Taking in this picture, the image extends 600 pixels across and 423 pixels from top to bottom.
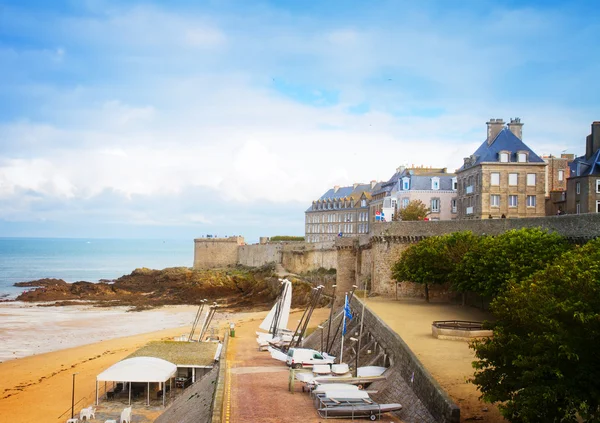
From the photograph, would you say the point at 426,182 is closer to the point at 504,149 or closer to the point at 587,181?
the point at 504,149

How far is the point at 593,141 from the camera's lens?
136ft

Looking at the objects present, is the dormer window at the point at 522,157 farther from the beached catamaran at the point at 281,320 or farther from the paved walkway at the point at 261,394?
the paved walkway at the point at 261,394

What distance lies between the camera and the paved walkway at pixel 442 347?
47.4 ft

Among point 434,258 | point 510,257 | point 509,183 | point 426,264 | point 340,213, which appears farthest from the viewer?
point 340,213

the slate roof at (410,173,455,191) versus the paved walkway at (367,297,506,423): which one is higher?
the slate roof at (410,173,455,191)

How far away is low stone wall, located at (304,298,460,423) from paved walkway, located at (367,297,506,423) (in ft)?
1.87

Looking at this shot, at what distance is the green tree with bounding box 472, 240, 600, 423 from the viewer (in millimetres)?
11160

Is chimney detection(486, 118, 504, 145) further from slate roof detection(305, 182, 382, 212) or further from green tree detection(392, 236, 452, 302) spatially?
slate roof detection(305, 182, 382, 212)

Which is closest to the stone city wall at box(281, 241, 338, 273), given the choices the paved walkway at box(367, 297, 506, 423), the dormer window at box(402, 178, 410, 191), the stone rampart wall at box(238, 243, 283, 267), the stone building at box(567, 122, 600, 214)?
the stone rampart wall at box(238, 243, 283, 267)

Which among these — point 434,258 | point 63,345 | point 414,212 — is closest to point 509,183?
point 414,212


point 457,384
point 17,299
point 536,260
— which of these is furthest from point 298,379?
point 17,299

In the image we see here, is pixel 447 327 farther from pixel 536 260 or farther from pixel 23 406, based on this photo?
pixel 23 406

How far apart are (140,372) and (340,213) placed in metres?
52.6

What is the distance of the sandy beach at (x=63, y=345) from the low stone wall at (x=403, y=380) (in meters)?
9.73
